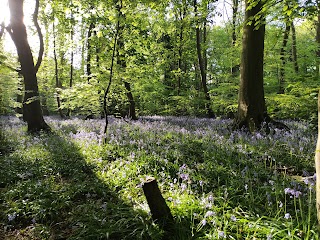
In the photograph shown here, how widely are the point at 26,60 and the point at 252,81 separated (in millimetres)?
9705

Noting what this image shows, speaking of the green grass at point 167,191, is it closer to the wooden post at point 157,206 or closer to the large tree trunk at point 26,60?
the wooden post at point 157,206

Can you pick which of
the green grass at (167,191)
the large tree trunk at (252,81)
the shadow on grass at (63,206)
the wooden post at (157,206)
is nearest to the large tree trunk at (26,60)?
the green grass at (167,191)

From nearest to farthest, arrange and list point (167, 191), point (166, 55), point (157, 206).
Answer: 1. point (157, 206)
2. point (167, 191)
3. point (166, 55)

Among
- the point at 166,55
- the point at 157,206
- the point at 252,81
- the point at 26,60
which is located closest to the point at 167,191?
the point at 157,206

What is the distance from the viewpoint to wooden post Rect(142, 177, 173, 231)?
10.8ft

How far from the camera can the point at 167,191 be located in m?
4.62

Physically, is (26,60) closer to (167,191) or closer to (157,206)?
(167,191)

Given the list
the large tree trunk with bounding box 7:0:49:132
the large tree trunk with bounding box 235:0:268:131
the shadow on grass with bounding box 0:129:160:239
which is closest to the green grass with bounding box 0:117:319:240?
the shadow on grass with bounding box 0:129:160:239

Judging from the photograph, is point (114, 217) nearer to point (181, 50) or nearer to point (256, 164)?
point (256, 164)

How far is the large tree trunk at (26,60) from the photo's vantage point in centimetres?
1181

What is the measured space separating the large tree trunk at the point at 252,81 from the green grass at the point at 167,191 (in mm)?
1689

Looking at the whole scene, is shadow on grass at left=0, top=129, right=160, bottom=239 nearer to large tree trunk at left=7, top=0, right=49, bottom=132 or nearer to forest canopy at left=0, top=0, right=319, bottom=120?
forest canopy at left=0, top=0, right=319, bottom=120

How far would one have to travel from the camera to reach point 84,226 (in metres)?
3.68

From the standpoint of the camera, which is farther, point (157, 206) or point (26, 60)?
point (26, 60)
